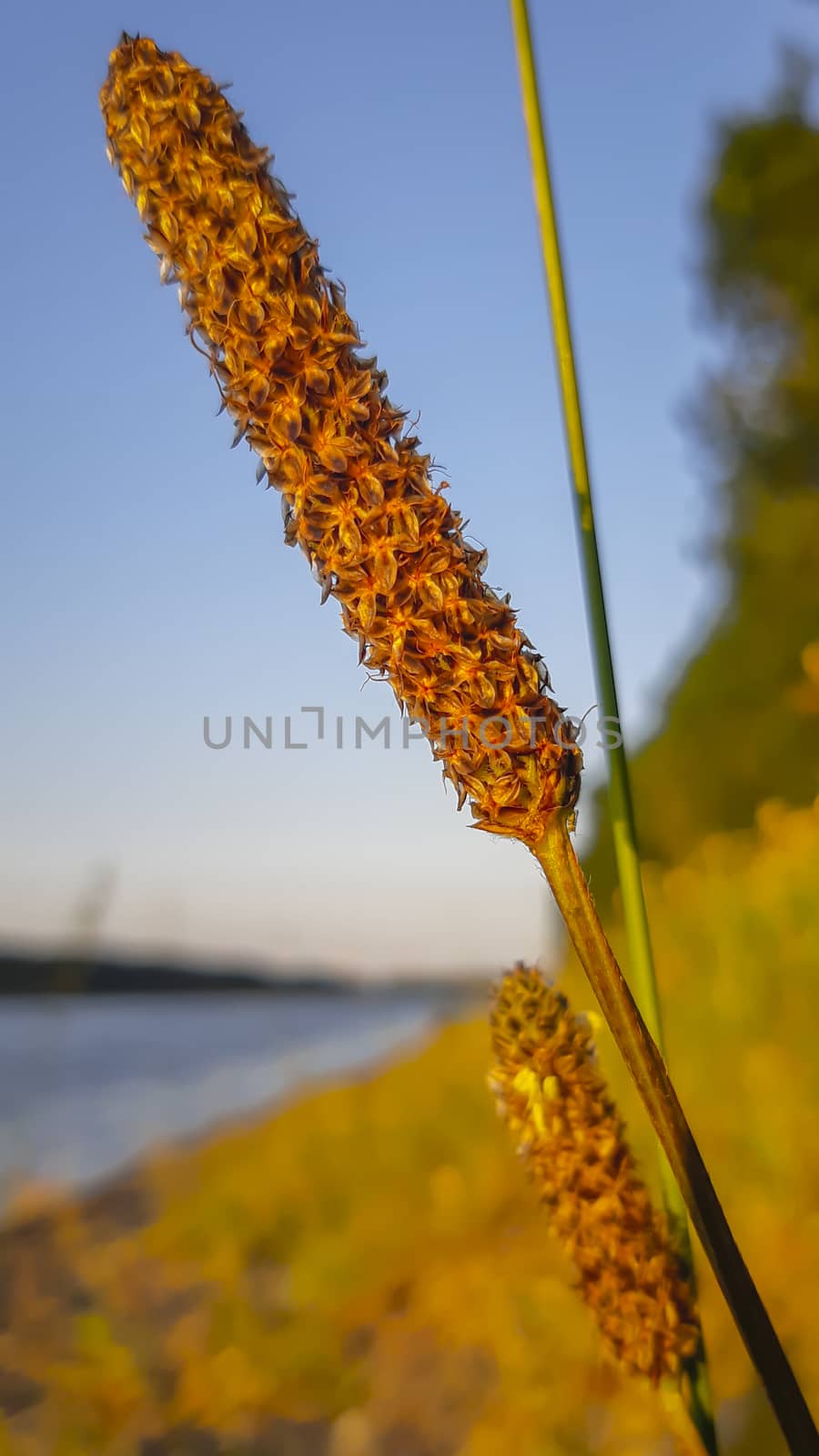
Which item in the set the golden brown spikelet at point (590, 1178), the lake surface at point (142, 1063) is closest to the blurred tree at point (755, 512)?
the lake surface at point (142, 1063)

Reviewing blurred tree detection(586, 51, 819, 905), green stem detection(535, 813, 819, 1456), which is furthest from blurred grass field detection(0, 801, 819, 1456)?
blurred tree detection(586, 51, 819, 905)

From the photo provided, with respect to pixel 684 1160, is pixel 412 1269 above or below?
below

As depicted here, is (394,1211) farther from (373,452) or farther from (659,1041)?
(373,452)

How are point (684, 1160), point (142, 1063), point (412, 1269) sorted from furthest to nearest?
point (142, 1063), point (412, 1269), point (684, 1160)

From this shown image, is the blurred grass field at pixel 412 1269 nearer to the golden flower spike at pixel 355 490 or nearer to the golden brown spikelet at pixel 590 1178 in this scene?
the golden brown spikelet at pixel 590 1178

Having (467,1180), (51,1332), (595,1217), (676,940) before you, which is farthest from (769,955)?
(595,1217)

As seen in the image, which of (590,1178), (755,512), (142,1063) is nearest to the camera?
(590,1178)

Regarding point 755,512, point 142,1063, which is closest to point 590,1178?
point 142,1063

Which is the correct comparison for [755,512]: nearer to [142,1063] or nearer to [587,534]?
[142,1063]
